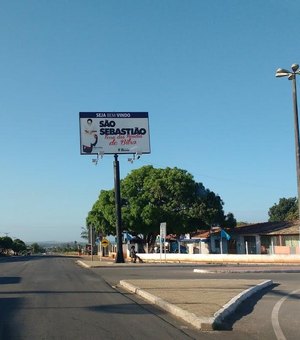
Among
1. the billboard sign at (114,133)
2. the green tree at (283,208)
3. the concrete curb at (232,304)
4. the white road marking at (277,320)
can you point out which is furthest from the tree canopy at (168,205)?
the green tree at (283,208)

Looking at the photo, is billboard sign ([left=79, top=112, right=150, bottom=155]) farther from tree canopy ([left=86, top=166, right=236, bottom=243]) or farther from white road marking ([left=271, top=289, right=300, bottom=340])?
white road marking ([left=271, top=289, right=300, bottom=340])

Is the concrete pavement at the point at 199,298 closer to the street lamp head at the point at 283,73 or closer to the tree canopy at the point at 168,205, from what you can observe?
the street lamp head at the point at 283,73

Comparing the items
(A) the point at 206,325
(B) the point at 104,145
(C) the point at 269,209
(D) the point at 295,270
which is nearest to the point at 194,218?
(B) the point at 104,145

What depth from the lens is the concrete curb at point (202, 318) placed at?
32.5 ft

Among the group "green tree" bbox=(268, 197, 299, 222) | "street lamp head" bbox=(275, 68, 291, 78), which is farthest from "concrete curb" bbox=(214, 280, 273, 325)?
"green tree" bbox=(268, 197, 299, 222)

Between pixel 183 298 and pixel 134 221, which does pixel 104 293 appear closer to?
pixel 183 298

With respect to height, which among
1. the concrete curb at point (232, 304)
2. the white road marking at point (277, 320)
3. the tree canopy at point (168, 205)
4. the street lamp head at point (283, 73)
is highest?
the street lamp head at point (283, 73)

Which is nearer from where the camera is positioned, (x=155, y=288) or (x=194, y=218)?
(x=155, y=288)

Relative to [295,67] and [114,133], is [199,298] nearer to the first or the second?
[295,67]

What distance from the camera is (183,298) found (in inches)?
532

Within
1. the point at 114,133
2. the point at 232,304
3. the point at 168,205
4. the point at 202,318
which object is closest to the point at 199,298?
the point at 232,304

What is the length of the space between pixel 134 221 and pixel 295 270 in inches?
1155

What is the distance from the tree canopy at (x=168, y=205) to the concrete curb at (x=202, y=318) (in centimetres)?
3780

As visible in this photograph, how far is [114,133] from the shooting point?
1726 inches
